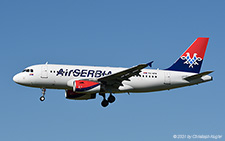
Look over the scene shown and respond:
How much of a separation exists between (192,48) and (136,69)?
11.7m

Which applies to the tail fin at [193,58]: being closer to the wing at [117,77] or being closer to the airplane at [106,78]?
the airplane at [106,78]

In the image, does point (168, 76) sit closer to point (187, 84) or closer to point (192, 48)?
point (187, 84)

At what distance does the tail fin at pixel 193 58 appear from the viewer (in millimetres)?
45938

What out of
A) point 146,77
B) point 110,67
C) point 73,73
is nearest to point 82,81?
point 73,73

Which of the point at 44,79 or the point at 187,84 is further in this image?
the point at 187,84

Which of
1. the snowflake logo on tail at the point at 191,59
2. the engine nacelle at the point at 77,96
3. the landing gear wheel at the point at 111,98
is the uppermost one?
the snowflake logo on tail at the point at 191,59

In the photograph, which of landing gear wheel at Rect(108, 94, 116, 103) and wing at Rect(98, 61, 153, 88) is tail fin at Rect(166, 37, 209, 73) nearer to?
wing at Rect(98, 61, 153, 88)

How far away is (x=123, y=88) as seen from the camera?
140ft

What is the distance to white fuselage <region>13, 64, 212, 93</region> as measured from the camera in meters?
41.0

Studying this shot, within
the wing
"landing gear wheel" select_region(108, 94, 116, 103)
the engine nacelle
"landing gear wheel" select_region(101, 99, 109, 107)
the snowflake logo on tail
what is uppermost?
the snowflake logo on tail

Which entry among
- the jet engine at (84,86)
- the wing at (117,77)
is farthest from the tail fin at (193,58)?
the jet engine at (84,86)

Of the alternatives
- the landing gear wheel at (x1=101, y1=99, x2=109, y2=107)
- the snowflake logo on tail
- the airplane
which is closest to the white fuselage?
the airplane

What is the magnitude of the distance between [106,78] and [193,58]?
1183 centimetres

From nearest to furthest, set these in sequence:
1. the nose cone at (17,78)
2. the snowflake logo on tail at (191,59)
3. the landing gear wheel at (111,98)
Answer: the nose cone at (17,78), the landing gear wheel at (111,98), the snowflake logo on tail at (191,59)
